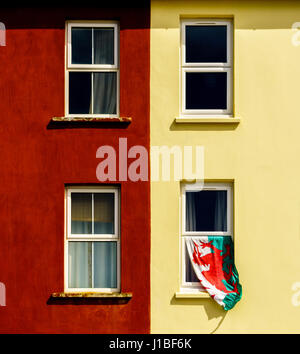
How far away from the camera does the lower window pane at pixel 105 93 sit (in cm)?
998

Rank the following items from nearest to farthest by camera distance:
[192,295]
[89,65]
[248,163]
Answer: [192,295] → [248,163] → [89,65]

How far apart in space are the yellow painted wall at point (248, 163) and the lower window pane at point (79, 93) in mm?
1206

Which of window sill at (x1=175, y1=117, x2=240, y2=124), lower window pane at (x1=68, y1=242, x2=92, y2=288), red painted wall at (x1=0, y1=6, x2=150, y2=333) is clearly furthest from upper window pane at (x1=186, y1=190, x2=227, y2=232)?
lower window pane at (x1=68, y1=242, x2=92, y2=288)

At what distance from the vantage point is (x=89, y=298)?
9516 millimetres

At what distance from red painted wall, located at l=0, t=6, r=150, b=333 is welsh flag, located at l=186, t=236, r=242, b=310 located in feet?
2.92

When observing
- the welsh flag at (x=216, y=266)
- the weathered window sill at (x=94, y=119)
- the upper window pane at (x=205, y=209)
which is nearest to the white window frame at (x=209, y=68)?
the weathered window sill at (x=94, y=119)

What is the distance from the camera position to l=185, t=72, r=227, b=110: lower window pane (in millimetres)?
10023

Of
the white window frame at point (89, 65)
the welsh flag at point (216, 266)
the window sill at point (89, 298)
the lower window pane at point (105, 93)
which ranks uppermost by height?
the white window frame at point (89, 65)

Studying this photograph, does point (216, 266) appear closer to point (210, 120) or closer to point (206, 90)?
point (210, 120)

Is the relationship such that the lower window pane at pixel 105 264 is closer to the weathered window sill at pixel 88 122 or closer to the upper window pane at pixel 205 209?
the upper window pane at pixel 205 209

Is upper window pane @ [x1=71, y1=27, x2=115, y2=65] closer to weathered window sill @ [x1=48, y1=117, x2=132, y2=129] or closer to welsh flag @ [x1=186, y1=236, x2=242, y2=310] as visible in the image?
weathered window sill @ [x1=48, y1=117, x2=132, y2=129]

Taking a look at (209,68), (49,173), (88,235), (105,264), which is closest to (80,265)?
(105,264)

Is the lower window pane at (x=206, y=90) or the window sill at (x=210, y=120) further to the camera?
the lower window pane at (x=206, y=90)

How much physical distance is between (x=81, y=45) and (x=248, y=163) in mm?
3695
